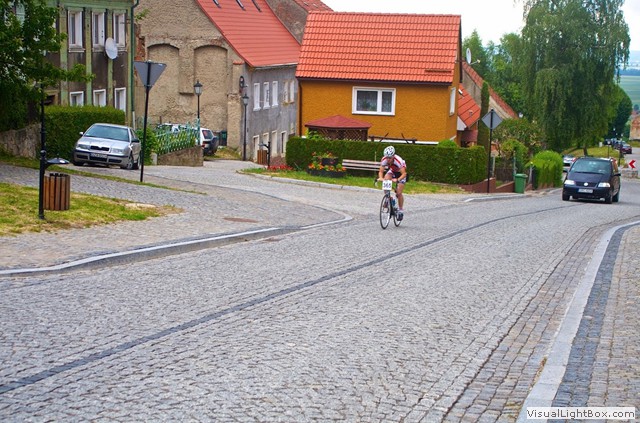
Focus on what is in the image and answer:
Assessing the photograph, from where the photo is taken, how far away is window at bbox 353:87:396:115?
4516 cm

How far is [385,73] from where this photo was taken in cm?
4484

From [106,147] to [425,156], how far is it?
12454mm


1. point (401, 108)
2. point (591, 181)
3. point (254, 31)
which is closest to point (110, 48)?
point (401, 108)

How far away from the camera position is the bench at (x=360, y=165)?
120ft

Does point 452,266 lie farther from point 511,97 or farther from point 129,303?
point 511,97

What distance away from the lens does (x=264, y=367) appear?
7.63 metres

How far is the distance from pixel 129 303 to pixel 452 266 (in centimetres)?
576

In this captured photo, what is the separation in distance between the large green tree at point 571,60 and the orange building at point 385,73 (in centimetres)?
2106

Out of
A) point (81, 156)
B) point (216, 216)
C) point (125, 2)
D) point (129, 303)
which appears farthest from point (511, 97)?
point (129, 303)

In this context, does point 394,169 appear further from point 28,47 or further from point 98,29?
point 98,29

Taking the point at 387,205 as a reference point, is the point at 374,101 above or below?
above

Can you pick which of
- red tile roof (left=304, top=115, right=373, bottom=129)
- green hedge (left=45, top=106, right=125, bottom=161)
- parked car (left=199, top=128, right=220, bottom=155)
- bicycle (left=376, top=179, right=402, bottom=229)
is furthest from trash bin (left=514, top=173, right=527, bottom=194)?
bicycle (left=376, top=179, right=402, bottom=229)

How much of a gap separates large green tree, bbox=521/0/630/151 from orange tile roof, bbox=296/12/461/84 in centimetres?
A: 2189

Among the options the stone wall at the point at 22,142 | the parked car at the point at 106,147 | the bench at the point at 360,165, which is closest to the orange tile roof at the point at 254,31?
the bench at the point at 360,165
